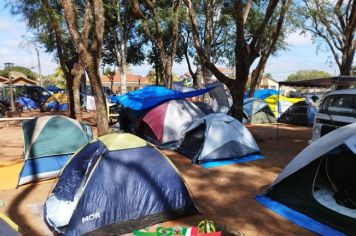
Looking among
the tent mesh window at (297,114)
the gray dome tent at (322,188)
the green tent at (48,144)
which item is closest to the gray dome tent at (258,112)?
the tent mesh window at (297,114)

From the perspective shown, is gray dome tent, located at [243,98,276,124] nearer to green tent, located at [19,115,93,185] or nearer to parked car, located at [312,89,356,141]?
parked car, located at [312,89,356,141]

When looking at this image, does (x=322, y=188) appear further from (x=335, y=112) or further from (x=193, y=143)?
(x=193, y=143)

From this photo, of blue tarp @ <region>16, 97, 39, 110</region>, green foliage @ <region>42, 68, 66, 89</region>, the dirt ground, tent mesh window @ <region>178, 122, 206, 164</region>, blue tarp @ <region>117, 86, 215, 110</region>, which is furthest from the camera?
green foliage @ <region>42, 68, 66, 89</region>

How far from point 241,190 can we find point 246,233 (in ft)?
5.76

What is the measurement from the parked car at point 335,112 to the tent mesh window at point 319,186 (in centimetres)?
244

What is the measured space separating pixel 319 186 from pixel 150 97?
22.5 ft

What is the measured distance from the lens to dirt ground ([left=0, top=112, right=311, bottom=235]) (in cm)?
485

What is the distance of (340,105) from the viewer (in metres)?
8.13

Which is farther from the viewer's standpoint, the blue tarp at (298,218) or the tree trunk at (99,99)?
the tree trunk at (99,99)

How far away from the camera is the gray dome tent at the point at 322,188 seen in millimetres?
4727

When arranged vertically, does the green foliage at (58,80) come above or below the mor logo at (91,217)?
above

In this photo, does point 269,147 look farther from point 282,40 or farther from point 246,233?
point 282,40

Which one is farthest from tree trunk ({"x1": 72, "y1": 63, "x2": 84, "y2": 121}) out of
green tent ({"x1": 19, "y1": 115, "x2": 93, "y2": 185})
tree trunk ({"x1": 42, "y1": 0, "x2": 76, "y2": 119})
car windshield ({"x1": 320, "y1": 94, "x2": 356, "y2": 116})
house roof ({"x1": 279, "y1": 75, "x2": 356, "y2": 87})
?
car windshield ({"x1": 320, "y1": 94, "x2": 356, "y2": 116})

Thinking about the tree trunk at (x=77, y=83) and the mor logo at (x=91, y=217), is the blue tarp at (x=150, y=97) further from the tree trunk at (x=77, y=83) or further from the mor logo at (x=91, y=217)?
the mor logo at (x=91, y=217)
